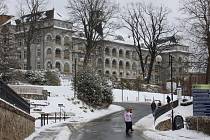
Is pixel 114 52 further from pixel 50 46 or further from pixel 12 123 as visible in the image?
pixel 12 123

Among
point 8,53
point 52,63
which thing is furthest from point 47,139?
point 52,63

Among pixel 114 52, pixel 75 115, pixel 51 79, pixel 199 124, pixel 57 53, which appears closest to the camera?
pixel 199 124

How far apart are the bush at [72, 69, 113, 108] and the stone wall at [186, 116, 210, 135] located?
26.2m

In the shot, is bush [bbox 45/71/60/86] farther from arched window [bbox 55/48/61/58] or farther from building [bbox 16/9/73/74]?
arched window [bbox 55/48/61/58]

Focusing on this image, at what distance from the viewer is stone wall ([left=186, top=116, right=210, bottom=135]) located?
26.6 m

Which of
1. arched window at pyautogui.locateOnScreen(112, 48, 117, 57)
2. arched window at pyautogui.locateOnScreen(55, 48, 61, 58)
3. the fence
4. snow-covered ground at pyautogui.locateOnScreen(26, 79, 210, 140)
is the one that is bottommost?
snow-covered ground at pyautogui.locateOnScreen(26, 79, 210, 140)

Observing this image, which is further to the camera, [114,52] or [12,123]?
[114,52]

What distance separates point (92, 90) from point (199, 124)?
28140 mm

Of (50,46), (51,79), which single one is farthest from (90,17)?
(50,46)

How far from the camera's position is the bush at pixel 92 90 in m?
54.7

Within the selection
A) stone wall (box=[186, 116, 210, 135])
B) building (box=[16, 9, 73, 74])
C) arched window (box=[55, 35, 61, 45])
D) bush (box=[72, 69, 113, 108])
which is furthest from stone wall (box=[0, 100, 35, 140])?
arched window (box=[55, 35, 61, 45])

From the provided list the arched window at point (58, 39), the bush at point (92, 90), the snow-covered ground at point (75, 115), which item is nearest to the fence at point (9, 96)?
the snow-covered ground at point (75, 115)

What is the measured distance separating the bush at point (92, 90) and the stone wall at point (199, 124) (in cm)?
2617

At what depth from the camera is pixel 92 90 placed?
54.8 metres
